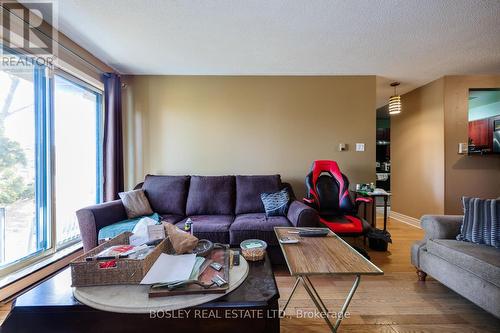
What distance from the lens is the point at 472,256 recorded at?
5.07ft

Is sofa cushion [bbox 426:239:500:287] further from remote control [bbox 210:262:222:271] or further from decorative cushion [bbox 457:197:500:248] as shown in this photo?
remote control [bbox 210:262:222:271]

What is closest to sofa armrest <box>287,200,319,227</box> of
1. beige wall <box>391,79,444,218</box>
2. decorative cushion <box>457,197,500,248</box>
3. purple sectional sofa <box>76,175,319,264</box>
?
purple sectional sofa <box>76,175,319,264</box>

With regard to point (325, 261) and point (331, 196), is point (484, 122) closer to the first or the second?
point (331, 196)

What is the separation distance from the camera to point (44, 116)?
6.89 ft

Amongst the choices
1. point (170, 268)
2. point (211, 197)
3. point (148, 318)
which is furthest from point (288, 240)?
point (211, 197)

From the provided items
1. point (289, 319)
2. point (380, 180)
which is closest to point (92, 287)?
point (289, 319)

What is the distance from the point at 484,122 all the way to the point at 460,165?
78 cm

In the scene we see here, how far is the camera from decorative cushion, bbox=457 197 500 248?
1.69m

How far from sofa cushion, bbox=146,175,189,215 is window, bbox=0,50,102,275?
0.81m

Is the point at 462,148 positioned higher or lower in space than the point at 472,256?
higher

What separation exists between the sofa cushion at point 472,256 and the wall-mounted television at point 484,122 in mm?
2429

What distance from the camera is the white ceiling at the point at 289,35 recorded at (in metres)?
1.80

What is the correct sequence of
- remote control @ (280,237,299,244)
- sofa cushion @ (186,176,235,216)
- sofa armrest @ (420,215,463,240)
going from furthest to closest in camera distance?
sofa cushion @ (186,176,235,216)
sofa armrest @ (420,215,463,240)
remote control @ (280,237,299,244)

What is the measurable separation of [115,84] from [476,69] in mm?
5095
